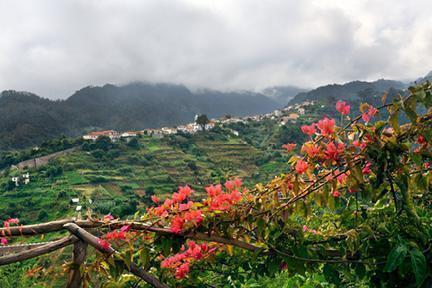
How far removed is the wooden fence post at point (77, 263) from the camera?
1.67 meters

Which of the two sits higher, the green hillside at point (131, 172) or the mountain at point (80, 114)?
the mountain at point (80, 114)

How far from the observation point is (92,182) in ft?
160

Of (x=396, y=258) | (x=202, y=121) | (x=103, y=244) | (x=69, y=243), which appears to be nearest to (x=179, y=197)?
(x=103, y=244)

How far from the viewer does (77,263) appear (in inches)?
66.6

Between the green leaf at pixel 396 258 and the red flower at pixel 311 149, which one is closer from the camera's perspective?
the green leaf at pixel 396 258

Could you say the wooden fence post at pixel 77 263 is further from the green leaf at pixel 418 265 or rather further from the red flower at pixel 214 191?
the green leaf at pixel 418 265

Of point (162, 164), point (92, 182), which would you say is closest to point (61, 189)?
point (92, 182)

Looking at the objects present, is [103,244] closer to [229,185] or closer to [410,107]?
[229,185]

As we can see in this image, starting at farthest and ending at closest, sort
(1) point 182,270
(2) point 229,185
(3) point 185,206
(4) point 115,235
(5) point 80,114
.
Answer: (5) point 80,114
(1) point 182,270
(2) point 229,185
(3) point 185,206
(4) point 115,235

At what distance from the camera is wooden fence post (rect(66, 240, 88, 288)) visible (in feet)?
5.49

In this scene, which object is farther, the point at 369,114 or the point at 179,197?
the point at 179,197

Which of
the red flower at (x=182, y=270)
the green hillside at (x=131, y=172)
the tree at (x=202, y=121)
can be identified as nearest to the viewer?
the red flower at (x=182, y=270)

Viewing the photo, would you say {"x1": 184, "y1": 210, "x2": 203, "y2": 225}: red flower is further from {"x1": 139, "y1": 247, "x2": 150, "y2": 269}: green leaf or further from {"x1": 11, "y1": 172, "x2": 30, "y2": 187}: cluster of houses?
{"x1": 11, "y1": 172, "x2": 30, "y2": 187}: cluster of houses

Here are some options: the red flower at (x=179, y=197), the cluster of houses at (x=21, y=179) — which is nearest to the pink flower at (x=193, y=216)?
the red flower at (x=179, y=197)
